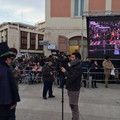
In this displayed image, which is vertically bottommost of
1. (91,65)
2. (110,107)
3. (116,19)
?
(110,107)

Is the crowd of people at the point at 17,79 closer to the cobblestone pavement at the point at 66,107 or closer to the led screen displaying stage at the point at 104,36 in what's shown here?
the cobblestone pavement at the point at 66,107

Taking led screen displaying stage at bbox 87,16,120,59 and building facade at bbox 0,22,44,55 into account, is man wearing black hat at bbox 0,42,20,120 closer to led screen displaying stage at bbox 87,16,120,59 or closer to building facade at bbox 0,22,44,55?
led screen displaying stage at bbox 87,16,120,59

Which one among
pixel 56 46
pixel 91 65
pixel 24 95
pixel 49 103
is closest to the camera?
pixel 49 103

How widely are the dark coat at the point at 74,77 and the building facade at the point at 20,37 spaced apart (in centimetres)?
5924

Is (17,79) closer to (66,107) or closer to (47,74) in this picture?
(66,107)

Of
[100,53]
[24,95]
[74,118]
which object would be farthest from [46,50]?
[74,118]

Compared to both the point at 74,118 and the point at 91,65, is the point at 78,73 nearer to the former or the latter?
the point at 74,118

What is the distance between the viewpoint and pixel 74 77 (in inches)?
298

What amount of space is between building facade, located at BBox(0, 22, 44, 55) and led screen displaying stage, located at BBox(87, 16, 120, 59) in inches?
1966

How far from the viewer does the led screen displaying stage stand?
55.8ft

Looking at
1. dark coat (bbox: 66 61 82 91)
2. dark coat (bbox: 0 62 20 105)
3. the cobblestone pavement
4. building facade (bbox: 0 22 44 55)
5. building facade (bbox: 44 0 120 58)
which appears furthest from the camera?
building facade (bbox: 0 22 44 55)

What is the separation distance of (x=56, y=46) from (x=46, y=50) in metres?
0.96

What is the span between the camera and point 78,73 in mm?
7629

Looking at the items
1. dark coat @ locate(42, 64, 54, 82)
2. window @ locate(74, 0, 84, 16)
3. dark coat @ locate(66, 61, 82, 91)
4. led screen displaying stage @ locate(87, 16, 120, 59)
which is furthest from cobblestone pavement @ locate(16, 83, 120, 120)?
window @ locate(74, 0, 84, 16)
